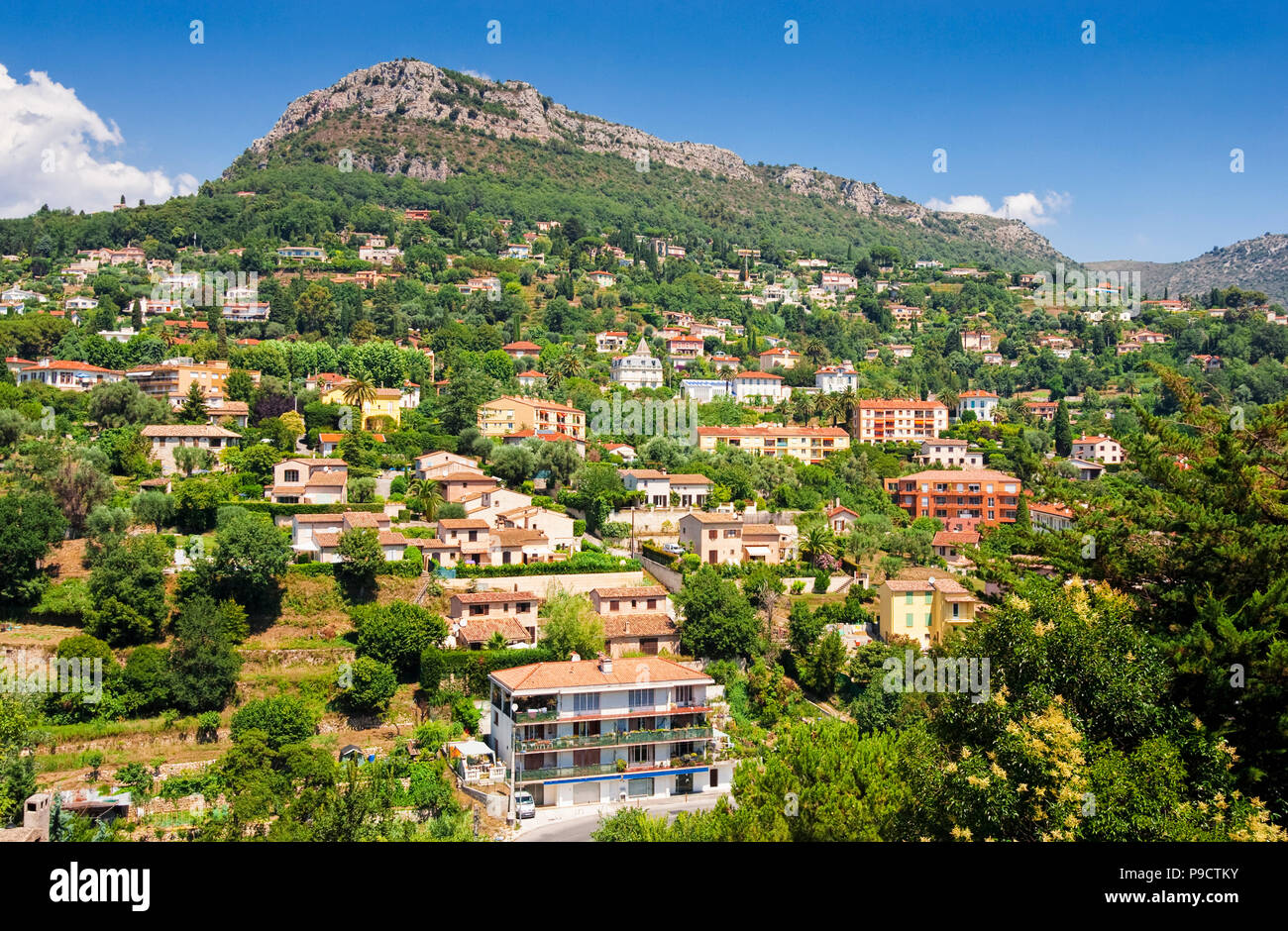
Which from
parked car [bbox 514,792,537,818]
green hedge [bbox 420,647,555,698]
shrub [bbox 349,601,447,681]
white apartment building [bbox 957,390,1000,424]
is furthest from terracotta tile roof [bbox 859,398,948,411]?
parked car [bbox 514,792,537,818]

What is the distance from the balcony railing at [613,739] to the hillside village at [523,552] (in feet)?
0.29

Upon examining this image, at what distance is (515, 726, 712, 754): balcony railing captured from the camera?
83.1 ft

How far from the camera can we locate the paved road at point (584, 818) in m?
22.8

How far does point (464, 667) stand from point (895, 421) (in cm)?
3992

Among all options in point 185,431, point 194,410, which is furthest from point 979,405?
point 185,431

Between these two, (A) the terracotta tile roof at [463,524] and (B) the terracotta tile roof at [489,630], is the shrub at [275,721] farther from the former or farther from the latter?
(A) the terracotta tile roof at [463,524]

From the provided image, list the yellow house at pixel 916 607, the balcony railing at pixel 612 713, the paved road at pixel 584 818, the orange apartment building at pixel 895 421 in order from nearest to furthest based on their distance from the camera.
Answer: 1. the paved road at pixel 584 818
2. the balcony railing at pixel 612 713
3. the yellow house at pixel 916 607
4. the orange apartment building at pixel 895 421

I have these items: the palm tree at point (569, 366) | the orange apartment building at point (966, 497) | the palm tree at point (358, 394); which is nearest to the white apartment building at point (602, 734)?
the palm tree at point (358, 394)

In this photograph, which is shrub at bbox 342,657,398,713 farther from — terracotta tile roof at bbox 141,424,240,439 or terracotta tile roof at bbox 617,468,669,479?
terracotta tile roof at bbox 141,424,240,439

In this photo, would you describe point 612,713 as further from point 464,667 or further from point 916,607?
point 916,607

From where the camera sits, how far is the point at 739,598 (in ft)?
108
